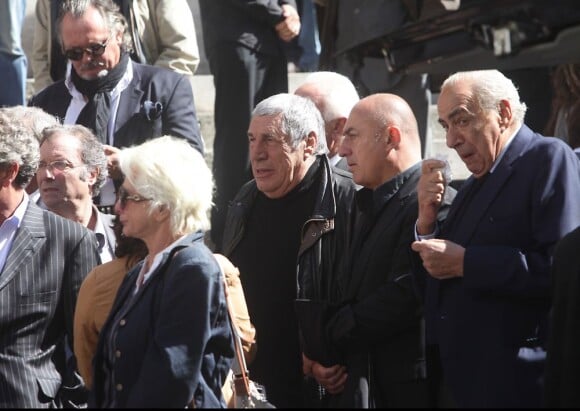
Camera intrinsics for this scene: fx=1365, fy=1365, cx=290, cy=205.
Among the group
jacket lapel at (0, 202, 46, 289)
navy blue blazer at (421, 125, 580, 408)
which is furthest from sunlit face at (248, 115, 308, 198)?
navy blue blazer at (421, 125, 580, 408)

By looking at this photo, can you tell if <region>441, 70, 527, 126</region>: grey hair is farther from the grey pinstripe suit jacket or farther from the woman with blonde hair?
the grey pinstripe suit jacket

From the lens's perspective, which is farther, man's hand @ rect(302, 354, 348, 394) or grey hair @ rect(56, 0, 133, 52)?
grey hair @ rect(56, 0, 133, 52)

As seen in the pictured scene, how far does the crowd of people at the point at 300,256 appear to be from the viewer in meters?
4.88

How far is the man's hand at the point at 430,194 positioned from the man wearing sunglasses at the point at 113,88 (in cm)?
217

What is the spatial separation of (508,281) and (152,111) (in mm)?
2862

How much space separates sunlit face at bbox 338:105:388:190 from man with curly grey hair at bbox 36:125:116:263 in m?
1.25

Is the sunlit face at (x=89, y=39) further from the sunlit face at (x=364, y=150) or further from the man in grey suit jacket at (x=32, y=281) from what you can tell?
the sunlit face at (x=364, y=150)

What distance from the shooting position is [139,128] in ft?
23.9

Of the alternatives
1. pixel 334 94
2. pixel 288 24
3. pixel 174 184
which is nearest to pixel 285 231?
pixel 334 94

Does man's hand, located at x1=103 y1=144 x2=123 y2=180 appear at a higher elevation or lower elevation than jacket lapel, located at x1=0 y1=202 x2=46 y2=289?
higher

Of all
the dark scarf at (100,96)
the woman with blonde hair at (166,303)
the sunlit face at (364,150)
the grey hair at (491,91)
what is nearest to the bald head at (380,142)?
the sunlit face at (364,150)

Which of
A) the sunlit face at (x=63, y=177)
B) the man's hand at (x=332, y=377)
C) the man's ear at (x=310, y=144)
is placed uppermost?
the man's ear at (x=310, y=144)

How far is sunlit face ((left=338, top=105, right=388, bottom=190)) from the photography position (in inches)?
231

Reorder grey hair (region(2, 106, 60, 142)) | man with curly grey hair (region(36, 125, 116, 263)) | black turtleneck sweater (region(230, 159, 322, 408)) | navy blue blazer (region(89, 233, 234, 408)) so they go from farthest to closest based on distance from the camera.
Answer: grey hair (region(2, 106, 60, 142)), man with curly grey hair (region(36, 125, 116, 263)), black turtleneck sweater (region(230, 159, 322, 408)), navy blue blazer (region(89, 233, 234, 408))
